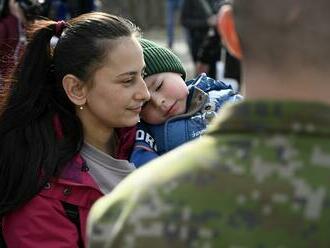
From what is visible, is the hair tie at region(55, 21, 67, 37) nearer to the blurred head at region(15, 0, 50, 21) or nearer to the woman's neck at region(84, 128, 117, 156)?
the woman's neck at region(84, 128, 117, 156)

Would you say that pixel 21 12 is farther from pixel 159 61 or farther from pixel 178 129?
pixel 178 129

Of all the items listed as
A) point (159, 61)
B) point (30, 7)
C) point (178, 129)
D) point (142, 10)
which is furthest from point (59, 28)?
point (142, 10)

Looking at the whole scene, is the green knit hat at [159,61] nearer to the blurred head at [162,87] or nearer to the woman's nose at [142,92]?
the blurred head at [162,87]

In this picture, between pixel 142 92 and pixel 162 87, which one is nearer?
pixel 142 92

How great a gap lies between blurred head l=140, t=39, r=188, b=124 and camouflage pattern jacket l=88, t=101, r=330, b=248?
1191 mm

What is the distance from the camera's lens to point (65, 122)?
2.41m

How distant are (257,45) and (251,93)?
82mm

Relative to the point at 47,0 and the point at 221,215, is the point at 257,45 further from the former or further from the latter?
the point at 47,0

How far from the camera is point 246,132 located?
1283 mm

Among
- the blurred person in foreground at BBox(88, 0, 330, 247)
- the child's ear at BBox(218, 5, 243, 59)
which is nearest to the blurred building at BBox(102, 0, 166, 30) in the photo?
the child's ear at BBox(218, 5, 243, 59)

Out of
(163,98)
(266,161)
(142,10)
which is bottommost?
(142,10)

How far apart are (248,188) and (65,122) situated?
125cm

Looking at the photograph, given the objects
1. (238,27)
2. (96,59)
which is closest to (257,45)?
(238,27)

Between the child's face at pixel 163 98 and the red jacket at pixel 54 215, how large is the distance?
312 millimetres
